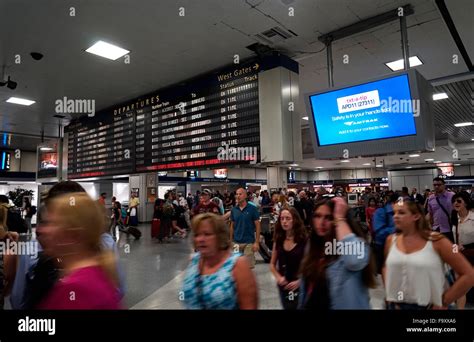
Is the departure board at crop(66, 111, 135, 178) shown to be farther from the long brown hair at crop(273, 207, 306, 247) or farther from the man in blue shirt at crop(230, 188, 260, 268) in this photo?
the long brown hair at crop(273, 207, 306, 247)

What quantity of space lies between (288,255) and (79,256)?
6.09ft

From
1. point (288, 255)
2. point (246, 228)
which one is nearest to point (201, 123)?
point (246, 228)

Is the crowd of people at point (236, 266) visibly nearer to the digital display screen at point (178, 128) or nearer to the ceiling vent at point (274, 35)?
the digital display screen at point (178, 128)

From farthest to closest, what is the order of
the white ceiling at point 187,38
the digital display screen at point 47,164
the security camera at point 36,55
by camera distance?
the digital display screen at point 47,164 < the security camera at point 36,55 < the white ceiling at point 187,38

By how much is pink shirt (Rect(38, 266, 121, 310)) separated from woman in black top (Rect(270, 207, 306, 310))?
1.56 m

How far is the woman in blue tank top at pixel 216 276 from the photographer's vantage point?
166cm

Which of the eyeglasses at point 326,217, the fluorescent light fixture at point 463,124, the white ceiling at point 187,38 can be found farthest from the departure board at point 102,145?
the fluorescent light fixture at point 463,124

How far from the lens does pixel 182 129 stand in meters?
6.46

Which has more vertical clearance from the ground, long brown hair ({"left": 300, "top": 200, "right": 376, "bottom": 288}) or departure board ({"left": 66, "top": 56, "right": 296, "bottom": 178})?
departure board ({"left": 66, "top": 56, "right": 296, "bottom": 178})

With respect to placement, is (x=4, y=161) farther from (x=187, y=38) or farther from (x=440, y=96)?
(x=440, y=96)

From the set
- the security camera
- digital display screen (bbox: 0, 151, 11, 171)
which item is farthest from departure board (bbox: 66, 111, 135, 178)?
digital display screen (bbox: 0, 151, 11, 171)

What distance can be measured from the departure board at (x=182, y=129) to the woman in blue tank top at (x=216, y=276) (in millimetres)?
3364

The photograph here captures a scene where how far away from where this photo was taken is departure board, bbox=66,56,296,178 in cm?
551

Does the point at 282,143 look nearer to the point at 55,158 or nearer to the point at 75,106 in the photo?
the point at 75,106
